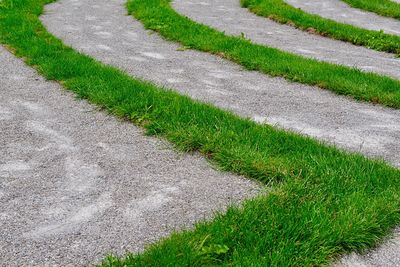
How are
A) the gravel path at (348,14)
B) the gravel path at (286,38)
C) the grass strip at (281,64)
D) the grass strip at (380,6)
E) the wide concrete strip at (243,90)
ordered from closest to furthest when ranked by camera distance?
the wide concrete strip at (243,90), the grass strip at (281,64), the gravel path at (286,38), the gravel path at (348,14), the grass strip at (380,6)

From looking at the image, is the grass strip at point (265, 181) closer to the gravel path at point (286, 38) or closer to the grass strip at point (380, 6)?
the gravel path at point (286, 38)

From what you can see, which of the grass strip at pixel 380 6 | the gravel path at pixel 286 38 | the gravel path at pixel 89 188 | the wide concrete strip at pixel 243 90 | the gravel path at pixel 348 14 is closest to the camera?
the gravel path at pixel 89 188

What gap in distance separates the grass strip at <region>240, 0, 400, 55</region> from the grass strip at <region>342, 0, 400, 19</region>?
8.87 feet

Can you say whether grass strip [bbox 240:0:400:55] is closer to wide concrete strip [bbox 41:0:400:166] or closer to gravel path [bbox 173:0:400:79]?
gravel path [bbox 173:0:400:79]

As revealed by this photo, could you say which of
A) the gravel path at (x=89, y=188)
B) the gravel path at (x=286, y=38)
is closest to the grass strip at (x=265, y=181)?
the gravel path at (x=89, y=188)

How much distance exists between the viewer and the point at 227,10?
50.8 feet

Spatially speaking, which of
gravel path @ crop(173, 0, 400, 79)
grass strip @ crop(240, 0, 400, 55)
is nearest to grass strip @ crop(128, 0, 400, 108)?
gravel path @ crop(173, 0, 400, 79)

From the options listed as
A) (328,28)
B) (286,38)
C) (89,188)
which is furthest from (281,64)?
(89,188)

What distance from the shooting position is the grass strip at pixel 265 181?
3506mm

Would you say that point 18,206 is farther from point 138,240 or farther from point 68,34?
point 68,34

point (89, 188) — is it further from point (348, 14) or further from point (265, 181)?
point (348, 14)

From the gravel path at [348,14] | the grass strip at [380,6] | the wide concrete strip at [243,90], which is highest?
the grass strip at [380,6]

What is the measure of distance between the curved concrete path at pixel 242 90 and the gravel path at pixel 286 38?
194 cm

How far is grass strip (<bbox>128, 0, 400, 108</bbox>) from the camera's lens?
7.66 metres
